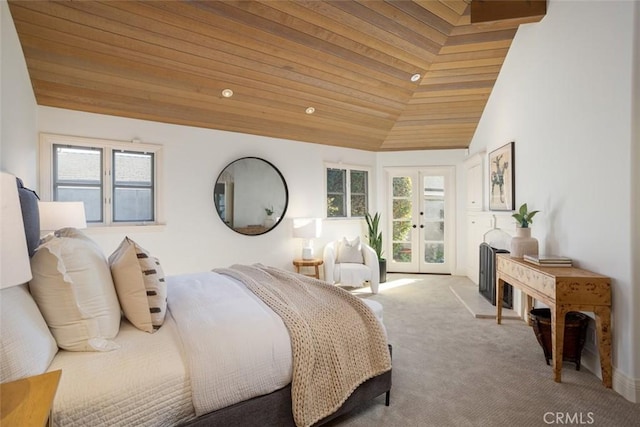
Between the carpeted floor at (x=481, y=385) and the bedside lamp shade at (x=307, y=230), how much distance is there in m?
1.70

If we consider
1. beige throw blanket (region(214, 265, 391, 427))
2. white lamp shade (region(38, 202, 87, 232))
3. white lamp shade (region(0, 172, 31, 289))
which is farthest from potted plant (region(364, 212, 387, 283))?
white lamp shade (region(0, 172, 31, 289))

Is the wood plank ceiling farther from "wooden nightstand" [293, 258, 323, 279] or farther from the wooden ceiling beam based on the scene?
"wooden nightstand" [293, 258, 323, 279]

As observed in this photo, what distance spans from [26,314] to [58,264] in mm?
209

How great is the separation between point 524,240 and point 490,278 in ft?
3.90

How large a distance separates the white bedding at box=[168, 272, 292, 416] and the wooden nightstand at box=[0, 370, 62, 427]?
0.53m

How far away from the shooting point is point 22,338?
44.6 inches

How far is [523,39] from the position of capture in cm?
351

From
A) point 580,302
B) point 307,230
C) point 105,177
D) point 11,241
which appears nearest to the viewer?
point 11,241

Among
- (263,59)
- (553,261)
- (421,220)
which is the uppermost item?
(263,59)

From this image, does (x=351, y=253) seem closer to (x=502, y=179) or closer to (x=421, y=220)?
(x=421, y=220)

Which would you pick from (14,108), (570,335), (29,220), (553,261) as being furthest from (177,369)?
(553,261)

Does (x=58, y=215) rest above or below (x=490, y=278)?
above

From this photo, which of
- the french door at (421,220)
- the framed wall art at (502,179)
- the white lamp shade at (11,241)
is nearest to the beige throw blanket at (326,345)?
the white lamp shade at (11,241)

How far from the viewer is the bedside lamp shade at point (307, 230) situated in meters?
4.73
